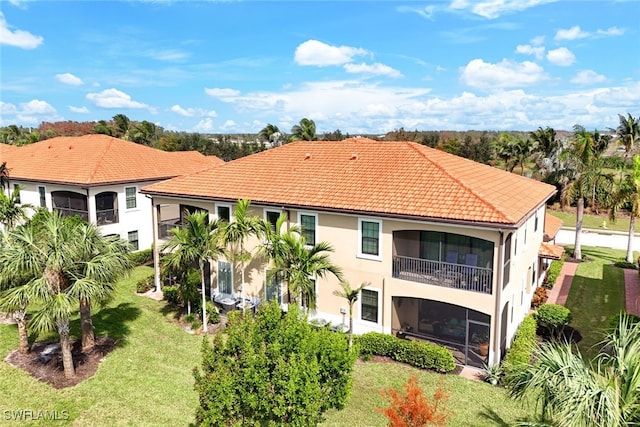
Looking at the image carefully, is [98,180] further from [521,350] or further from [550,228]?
[550,228]

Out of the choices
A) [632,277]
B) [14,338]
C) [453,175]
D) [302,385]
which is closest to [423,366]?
[453,175]

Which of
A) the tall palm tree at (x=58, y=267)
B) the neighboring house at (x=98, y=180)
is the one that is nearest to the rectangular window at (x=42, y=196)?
the neighboring house at (x=98, y=180)

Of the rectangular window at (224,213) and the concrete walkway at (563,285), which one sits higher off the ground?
the rectangular window at (224,213)

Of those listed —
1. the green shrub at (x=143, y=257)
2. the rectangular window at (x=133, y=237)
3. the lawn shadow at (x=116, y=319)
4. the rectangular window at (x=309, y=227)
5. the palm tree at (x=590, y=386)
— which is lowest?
the lawn shadow at (x=116, y=319)

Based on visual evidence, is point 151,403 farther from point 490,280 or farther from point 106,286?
point 490,280

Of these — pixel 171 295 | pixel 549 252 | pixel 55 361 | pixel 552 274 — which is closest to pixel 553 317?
pixel 549 252

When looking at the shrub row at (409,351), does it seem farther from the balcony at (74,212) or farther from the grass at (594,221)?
the grass at (594,221)

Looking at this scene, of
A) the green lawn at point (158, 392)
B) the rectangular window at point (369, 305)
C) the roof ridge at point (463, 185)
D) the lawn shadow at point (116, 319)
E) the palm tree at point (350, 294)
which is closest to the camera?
the green lawn at point (158, 392)
